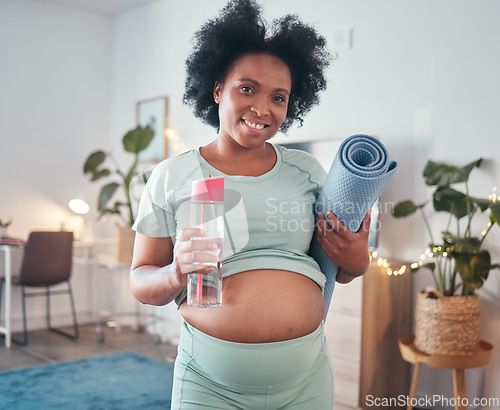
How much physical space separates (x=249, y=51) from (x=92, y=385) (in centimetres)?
269

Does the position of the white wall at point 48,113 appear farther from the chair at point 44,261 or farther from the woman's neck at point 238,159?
the woman's neck at point 238,159

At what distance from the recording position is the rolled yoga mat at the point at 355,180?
1110mm

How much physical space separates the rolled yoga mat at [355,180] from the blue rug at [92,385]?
222cm

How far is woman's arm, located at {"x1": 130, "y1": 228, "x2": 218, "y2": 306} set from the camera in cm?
95

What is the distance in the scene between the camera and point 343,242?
46.2 inches

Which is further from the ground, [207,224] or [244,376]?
[207,224]

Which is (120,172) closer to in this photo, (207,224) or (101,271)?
(101,271)

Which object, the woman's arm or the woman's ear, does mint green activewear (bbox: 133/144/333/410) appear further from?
the woman's ear

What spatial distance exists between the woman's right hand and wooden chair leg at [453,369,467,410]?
2.01 meters

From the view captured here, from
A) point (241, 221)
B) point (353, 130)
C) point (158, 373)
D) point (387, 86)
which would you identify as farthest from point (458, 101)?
point (158, 373)

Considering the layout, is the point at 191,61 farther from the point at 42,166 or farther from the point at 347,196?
the point at 42,166

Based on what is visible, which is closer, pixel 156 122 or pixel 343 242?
pixel 343 242

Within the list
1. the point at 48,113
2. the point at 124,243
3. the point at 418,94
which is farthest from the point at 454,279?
the point at 48,113

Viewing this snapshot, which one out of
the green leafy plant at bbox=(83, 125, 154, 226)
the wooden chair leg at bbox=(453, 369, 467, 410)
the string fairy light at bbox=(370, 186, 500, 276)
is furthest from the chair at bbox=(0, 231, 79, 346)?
the wooden chair leg at bbox=(453, 369, 467, 410)
